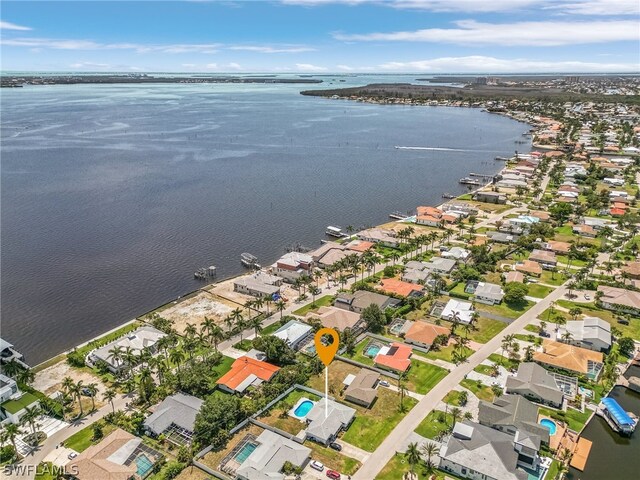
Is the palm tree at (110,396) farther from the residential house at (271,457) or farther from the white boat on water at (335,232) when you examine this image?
the white boat on water at (335,232)

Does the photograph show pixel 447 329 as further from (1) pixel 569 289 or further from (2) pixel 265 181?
(2) pixel 265 181

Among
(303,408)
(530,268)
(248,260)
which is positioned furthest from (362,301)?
(530,268)

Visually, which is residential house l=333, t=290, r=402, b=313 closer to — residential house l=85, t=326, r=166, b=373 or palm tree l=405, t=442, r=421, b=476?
residential house l=85, t=326, r=166, b=373

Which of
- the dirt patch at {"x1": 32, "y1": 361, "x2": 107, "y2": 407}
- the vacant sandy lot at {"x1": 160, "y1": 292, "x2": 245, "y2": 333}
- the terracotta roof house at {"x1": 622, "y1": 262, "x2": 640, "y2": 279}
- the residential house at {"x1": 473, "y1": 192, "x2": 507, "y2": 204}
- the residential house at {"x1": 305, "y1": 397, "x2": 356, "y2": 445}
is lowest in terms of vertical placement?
the dirt patch at {"x1": 32, "y1": 361, "x2": 107, "y2": 407}

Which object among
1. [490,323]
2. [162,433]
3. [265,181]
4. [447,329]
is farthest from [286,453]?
[265,181]

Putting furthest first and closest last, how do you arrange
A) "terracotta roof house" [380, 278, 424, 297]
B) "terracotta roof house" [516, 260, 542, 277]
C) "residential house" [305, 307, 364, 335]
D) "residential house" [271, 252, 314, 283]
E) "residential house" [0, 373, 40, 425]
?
"residential house" [271, 252, 314, 283]
"terracotta roof house" [516, 260, 542, 277]
"terracotta roof house" [380, 278, 424, 297]
"residential house" [305, 307, 364, 335]
"residential house" [0, 373, 40, 425]

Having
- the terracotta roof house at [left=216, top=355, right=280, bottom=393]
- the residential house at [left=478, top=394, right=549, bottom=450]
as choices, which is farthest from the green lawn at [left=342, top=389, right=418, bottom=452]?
the terracotta roof house at [left=216, top=355, right=280, bottom=393]

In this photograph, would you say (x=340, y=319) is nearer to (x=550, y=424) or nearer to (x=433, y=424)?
(x=433, y=424)
